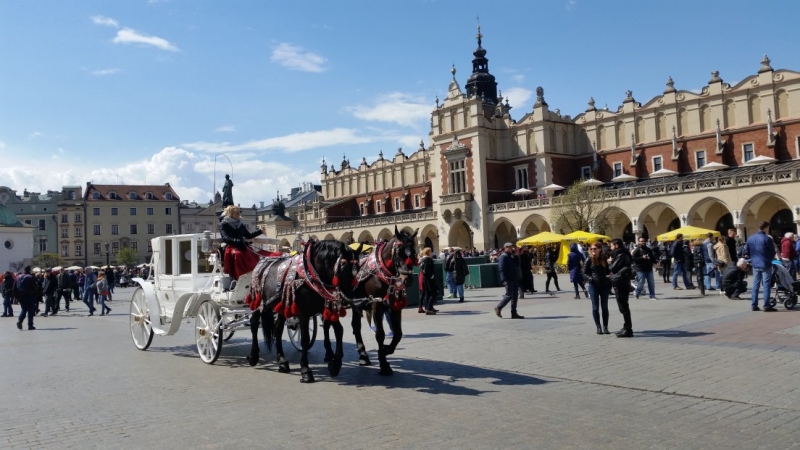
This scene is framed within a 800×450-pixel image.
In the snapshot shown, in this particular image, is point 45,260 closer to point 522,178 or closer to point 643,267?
point 522,178

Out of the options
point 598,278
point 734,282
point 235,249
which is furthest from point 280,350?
point 734,282

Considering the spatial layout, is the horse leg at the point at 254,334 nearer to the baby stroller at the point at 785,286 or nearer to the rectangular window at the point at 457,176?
the baby stroller at the point at 785,286

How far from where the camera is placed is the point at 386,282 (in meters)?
8.50

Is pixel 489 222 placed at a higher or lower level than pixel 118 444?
higher

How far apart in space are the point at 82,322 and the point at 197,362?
11058 mm

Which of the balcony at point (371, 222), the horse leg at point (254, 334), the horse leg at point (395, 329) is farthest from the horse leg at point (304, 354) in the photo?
the balcony at point (371, 222)

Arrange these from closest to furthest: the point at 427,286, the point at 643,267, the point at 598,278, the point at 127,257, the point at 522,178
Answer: the point at 598,278 → the point at 427,286 → the point at 643,267 → the point at 522,178 → the point at 127,257

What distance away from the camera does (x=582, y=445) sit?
518cm

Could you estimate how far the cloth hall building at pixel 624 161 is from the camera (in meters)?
40.3

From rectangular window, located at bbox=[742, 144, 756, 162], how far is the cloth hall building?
0.24ft

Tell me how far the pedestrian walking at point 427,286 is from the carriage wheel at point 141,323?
6.91 meters

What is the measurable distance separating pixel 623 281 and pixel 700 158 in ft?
134

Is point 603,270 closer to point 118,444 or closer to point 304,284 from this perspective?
point 304,284

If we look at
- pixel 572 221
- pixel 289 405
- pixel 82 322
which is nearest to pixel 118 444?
pixel 289 405
